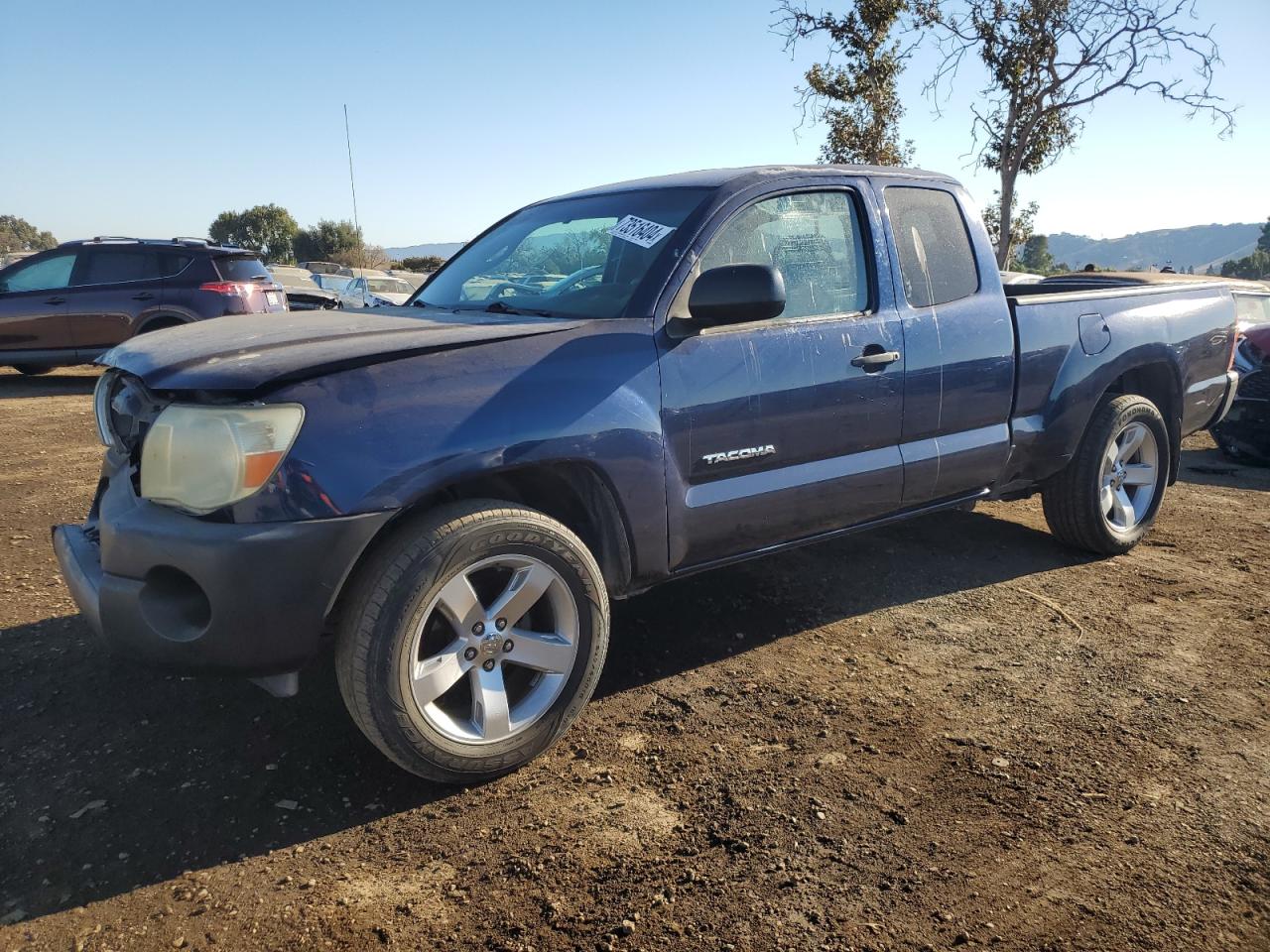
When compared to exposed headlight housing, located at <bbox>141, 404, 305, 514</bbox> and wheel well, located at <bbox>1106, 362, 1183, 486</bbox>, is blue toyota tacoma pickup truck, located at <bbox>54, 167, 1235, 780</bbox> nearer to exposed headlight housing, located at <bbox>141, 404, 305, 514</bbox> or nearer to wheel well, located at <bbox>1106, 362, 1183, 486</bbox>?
exposed headlight housing, located at <bbox>141, 404, 305, 514</bbox>

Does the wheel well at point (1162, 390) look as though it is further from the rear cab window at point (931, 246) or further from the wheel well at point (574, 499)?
the wheel well at point (574, 499)

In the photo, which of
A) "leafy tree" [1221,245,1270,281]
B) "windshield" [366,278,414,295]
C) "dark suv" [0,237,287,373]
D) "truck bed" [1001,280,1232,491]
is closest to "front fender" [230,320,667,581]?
"truck bed" [1001,280,1232,491]

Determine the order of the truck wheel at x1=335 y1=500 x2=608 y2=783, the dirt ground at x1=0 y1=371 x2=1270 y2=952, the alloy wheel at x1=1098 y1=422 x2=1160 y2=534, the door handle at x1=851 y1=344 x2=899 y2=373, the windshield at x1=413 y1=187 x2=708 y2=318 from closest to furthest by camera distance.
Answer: the dirt ground at x1=0 y1=371 x2=1270 y2=952 → the truck wheel at x1=335 y1=500 x2=608 y2=783 → the windshield at x1=413 y1=187 x2=708 y2=318 → the door handle at x1=851 y1=344 x2=899 y2=373 → the alloy wheel at x1=1098 y1=422 x2=1160 y2=534

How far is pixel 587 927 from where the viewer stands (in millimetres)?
2131

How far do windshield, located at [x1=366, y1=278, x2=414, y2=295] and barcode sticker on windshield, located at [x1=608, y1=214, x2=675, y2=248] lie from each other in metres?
14.0

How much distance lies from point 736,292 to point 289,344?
140cm

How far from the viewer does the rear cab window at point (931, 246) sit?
3824 millimetres

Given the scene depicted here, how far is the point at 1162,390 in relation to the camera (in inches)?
195

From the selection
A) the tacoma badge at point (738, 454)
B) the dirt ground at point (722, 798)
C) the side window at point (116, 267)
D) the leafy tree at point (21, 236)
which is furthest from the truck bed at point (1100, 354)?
the leafy tree at point (21, 236)

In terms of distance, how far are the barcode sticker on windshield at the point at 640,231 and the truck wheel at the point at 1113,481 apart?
2542 millimetres

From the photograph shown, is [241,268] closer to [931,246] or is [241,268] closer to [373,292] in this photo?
[373,292]

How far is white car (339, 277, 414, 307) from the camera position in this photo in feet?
42.9

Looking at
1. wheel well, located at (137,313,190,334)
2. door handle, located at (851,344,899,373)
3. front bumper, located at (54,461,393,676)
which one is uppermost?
door handle, located at (851,344,899,373)

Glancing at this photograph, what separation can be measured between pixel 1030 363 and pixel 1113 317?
2.42 ft
